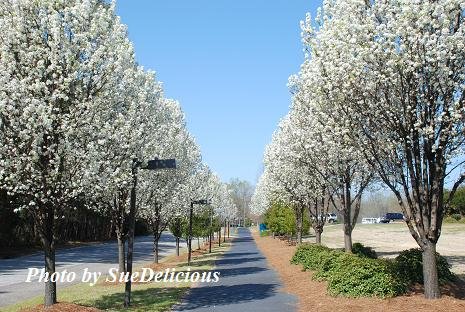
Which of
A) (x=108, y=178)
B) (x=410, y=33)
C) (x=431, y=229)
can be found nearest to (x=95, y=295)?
(x=108, y=178)

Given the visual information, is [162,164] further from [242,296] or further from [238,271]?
[238,271]

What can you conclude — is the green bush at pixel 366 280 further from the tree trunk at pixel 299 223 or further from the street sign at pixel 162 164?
the tree trunk at pixel 299 223

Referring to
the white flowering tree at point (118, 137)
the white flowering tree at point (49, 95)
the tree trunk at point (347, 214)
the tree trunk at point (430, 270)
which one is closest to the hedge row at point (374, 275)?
the tree trunk at point (430, 270)

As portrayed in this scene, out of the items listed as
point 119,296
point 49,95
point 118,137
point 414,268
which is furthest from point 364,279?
point 49,95

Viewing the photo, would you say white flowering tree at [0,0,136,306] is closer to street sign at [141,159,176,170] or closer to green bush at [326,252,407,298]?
street sign at [141,159,176,170]

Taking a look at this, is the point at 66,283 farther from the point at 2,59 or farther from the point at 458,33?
the point at 458,33

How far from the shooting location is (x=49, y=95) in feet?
35.1

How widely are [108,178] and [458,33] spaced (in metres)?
8.11

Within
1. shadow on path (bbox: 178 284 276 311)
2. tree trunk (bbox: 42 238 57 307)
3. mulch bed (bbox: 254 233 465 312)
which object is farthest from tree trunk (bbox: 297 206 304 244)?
tree trunk (bbox: 42 238 57 307)

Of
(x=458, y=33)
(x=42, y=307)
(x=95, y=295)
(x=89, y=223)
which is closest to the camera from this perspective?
(x=458, y=33)

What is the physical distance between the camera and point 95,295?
15.4 meters

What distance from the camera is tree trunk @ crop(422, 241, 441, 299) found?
35.3ft

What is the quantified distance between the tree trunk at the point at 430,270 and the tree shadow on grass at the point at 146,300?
606cm

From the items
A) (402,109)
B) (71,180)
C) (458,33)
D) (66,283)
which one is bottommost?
(66,283)
